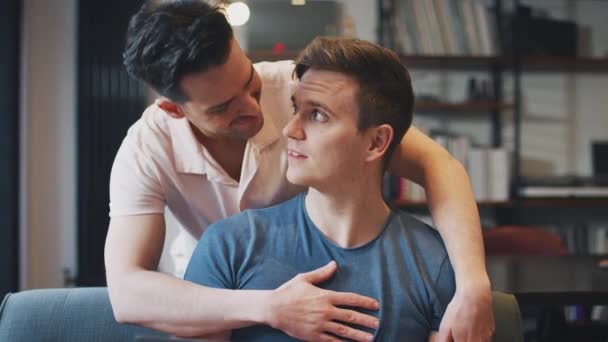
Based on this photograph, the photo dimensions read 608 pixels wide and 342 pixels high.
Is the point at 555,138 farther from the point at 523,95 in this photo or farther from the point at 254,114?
the point at 254,114

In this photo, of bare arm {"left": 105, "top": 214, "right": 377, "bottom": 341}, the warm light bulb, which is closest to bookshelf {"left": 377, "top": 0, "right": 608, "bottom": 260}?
the warm light bulb

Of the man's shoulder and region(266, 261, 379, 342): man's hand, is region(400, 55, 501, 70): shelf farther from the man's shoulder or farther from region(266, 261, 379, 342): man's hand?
region(266, 261, 379, 342): man's hand

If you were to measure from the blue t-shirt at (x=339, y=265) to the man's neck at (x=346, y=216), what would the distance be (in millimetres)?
17

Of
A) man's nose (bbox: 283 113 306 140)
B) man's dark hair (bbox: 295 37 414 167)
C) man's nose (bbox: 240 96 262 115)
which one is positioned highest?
man's dark hair (bbox: 295 37 414 167)

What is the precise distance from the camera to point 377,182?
4.59 feet

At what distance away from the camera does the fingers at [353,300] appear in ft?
3.85

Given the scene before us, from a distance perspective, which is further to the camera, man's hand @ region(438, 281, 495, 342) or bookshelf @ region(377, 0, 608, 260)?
bookshelf @ region(377, 0, 608, 260)

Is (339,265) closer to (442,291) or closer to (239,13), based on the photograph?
(442,291)

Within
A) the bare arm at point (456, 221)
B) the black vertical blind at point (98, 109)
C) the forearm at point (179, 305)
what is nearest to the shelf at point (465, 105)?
the black vertical blind at point (98, 109)


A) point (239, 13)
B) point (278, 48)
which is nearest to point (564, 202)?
point (278, 48)

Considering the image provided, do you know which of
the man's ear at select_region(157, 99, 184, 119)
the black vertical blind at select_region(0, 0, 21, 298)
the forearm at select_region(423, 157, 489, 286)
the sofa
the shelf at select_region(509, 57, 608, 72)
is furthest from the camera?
the shelf at select_region(509, 57, 608, 72)

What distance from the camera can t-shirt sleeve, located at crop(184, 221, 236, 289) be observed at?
4.14ft

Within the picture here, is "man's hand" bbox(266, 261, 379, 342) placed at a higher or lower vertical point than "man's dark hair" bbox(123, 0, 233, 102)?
lower

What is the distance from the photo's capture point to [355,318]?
118 cm
